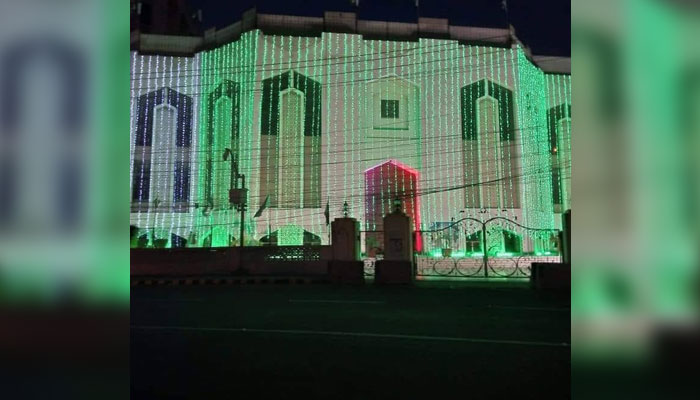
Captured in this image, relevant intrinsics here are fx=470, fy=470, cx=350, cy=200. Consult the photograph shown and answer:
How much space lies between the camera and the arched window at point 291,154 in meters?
19.2

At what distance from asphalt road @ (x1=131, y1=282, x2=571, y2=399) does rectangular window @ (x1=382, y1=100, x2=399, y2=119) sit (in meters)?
13.8

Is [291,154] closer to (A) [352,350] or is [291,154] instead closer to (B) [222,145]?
(B) [222,145]

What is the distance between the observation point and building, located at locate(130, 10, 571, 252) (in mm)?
19375

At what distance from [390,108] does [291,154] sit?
487 centimetres

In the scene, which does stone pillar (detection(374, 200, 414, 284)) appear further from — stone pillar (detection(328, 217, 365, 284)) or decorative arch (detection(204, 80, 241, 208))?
decorative arch (detection(204, 80, 241, 208))

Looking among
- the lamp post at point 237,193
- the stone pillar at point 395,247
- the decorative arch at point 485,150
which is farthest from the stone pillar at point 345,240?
the decorative arch at point 485,150

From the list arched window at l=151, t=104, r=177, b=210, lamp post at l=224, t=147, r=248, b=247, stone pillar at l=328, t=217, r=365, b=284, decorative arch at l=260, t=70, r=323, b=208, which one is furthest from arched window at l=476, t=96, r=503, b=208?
arched window at l=151, t=104, r=177, b=210

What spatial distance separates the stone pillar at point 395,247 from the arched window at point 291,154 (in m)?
7.52

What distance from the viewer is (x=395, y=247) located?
12.3 m
